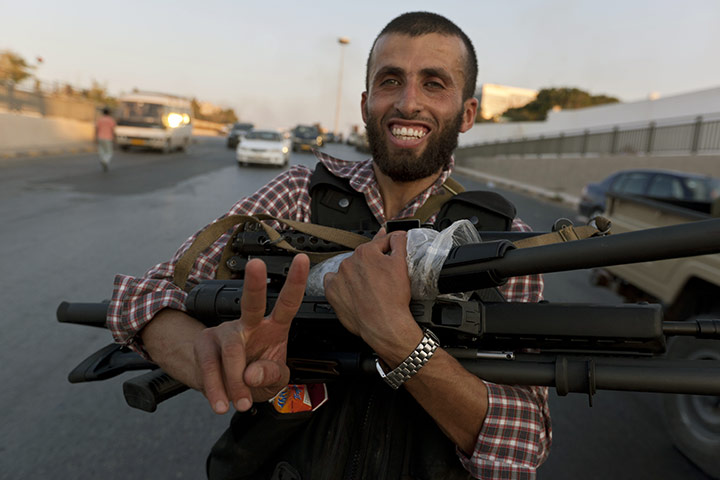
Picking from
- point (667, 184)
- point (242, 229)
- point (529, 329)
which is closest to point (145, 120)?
point (667, 184)

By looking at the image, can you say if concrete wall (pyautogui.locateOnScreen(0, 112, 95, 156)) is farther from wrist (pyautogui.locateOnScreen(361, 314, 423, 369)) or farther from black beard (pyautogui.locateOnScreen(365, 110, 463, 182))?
wrist (pyautogui.locateOnScreen(361, 314, 423, 369))

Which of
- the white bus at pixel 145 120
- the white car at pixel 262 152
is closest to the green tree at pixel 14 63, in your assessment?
the white bus at pixel 145 120

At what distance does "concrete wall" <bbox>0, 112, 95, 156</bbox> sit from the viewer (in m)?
20.8

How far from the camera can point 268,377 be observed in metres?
1.23

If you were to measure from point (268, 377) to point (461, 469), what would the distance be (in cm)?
Answer: 67

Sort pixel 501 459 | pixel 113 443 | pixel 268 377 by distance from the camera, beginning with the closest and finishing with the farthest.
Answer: pixel 268 377 → pixel 501 459 → pixel 113 443

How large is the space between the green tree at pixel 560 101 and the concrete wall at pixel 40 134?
44.4 meters

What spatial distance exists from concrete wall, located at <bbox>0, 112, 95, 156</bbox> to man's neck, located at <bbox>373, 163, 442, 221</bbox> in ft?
69.8

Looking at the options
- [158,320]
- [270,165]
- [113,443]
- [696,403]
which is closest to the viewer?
[158,320]

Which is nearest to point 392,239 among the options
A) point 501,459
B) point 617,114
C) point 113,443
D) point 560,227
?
Answer: point 560,227


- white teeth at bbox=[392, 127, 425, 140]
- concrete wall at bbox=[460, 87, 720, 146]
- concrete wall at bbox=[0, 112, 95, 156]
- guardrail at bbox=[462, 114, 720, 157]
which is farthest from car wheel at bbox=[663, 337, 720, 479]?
concrete wall at bbox=[0, 112, 95, 156]

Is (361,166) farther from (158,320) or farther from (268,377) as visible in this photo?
(268,377)

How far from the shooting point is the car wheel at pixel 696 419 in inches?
128

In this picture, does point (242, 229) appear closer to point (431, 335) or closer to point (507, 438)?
point (431, 335)
